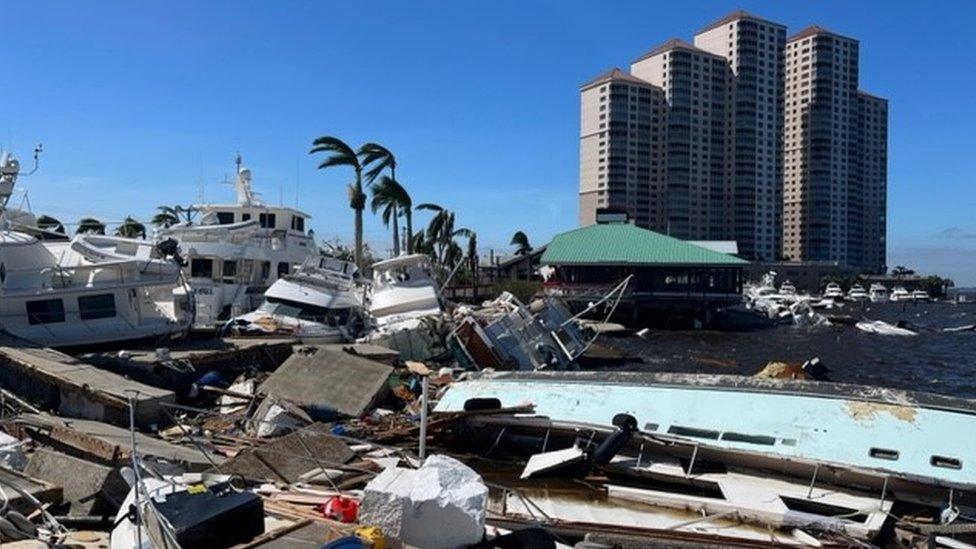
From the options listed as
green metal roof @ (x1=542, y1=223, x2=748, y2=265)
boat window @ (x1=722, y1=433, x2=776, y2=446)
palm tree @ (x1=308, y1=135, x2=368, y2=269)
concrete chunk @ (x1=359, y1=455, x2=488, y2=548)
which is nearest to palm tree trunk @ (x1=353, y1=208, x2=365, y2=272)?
palm tree @ (x1=308, y1=135, x2=368, y2=269)

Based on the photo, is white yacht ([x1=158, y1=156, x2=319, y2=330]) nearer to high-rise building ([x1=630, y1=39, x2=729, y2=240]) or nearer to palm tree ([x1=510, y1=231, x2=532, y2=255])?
palm tree ([x1=510, y1=231, x2=532, y2=255])

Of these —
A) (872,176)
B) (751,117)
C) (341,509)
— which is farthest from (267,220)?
(872,176)

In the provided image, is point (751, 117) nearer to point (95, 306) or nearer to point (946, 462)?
point (95, 306)

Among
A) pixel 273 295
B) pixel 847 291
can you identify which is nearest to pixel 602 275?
pixel 273 295

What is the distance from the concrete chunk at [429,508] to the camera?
22.4ft

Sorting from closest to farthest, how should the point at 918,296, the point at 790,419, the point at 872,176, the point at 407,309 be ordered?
the point at 790,419 < the point at 407,309 < the point at 918,296 < the point at 872,176

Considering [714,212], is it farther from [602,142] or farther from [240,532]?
[240,532]

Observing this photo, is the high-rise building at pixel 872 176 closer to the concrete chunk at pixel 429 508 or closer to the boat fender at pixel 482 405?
the boat fender at pixel 482 405

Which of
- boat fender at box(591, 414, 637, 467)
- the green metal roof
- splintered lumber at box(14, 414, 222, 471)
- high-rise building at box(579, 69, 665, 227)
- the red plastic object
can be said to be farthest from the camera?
high-rise building at box(579, 69, 665, 227)

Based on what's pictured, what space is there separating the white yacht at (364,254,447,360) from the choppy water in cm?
1070

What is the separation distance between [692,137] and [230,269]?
10816 cm

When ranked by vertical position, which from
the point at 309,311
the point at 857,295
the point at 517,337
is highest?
the point at 309,311

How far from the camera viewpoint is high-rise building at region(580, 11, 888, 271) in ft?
423

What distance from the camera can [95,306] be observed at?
2159 cm
